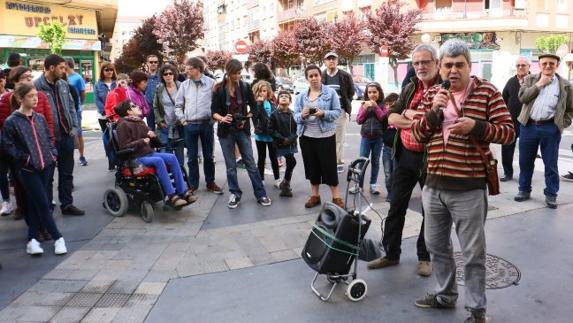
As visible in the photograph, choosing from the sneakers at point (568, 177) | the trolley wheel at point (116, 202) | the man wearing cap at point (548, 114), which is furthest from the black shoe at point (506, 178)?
the trolley wheel at point (116, 202)

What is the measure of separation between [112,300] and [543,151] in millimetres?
5325

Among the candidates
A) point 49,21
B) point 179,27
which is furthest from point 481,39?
point 49,21

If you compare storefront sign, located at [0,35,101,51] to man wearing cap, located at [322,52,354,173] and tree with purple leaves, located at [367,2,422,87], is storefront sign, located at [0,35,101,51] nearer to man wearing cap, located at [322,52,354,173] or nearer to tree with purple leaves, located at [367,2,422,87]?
tree with purple leaves, located at [367,2,422,87]

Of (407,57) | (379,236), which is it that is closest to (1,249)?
(379,236)

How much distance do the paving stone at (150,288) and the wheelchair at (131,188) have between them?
1826 mm

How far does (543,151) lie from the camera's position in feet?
20.9

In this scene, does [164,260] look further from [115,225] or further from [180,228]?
[115,225]

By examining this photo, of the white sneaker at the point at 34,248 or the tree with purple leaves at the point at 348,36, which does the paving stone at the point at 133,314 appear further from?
the tree with purple leaves at the point at 348,36

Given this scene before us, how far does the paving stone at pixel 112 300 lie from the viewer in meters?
3.90

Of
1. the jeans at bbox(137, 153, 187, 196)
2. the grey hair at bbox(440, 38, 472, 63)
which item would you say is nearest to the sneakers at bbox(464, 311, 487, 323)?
the grey hair at bbox(440, 38, 472, 63)

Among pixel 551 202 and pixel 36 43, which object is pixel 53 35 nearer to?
pixel 36 43

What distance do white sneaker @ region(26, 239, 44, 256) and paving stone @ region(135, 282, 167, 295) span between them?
141 cm

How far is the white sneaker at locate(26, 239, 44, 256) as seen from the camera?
4949mm

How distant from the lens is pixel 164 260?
4785mm
